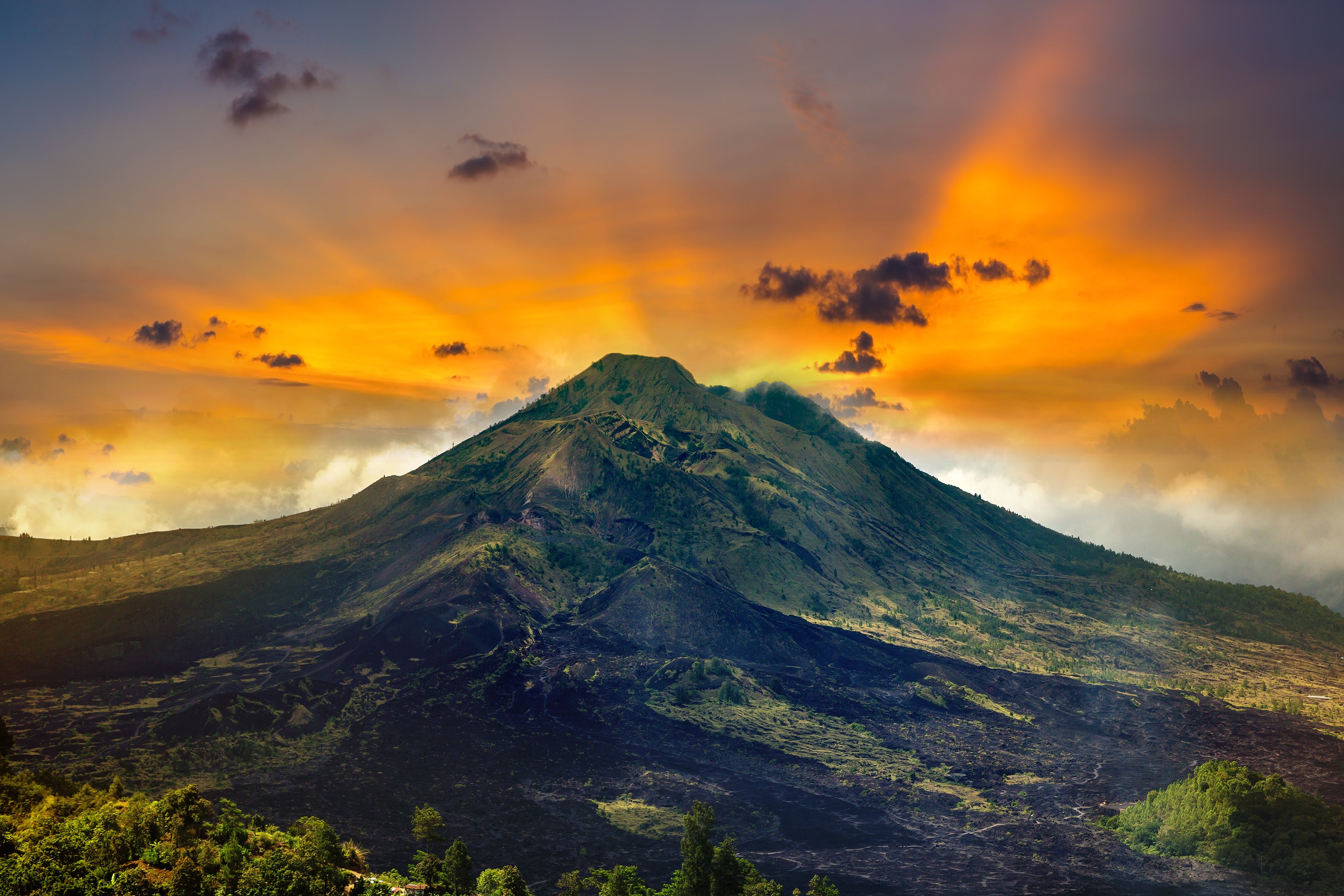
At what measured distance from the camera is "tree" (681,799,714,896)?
78.2 meters

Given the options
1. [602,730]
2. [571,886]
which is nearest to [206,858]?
[571,886]

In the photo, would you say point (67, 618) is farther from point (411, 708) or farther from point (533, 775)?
point (533, 775)

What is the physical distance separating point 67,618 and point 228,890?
568 feet

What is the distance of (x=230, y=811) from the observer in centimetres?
8606

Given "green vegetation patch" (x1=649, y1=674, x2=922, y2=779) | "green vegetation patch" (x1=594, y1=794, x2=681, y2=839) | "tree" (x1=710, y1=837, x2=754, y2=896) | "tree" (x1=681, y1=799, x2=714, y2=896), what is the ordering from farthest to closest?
"green vegetation patch" (x1=649, y1=674, x2=922, y2=779) → "green vegetation patch" (x1=594, y1=794, x2=681, y2=839) → "tree" (x1=681, y1=799, x2=714, y2=896) → "tree" (x1=710, y1=837, x2=754, y2=896)

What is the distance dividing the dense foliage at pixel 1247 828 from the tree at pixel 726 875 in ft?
201

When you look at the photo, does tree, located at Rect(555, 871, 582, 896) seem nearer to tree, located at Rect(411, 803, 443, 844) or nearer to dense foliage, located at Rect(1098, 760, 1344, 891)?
tree, located at Rect(411, 803, 443, 844)

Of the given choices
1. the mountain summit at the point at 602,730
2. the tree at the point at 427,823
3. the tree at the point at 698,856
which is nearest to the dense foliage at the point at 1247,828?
the mountain summit at the point at 602,730

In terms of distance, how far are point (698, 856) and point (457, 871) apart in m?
21.4

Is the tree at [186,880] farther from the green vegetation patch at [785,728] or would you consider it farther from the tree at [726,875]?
the green vegetation patch at [785,728]

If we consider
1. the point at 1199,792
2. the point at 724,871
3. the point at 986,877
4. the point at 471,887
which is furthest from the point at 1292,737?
the point at 471,887

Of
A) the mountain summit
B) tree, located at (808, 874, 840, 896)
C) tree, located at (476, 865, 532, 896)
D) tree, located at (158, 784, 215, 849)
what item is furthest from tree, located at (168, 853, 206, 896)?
tree, located at (808, 874, 840, 896)

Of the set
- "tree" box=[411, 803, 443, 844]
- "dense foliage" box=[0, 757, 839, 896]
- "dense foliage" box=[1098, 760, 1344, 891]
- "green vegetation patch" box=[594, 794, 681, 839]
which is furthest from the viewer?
"green vegetation patch" box=[594, 794, 681, 839]

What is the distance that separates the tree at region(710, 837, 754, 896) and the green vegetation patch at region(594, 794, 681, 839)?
29.5 meters
